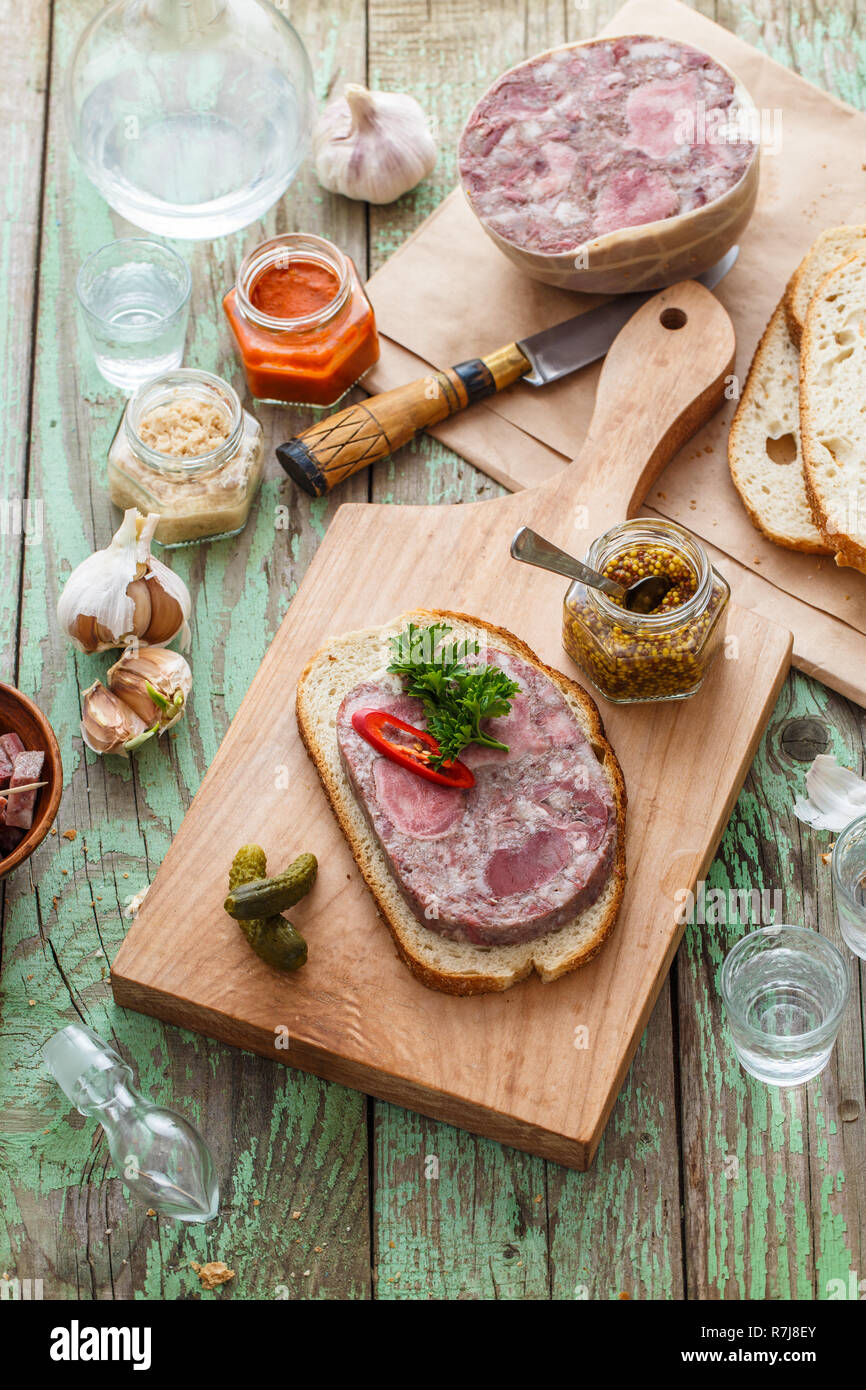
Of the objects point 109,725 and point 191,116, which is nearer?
point 109,725

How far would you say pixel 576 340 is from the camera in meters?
4.20

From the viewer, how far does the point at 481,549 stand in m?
3.85

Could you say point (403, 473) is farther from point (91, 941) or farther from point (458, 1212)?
point (458, 1212)

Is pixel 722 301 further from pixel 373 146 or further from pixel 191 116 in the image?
pixel 191 116

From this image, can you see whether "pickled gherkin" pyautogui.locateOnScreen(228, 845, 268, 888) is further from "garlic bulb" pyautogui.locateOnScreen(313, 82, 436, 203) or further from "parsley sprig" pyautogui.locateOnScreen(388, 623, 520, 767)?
"garlic bulb" pyautogui.locateOnScreen(313, 82, 436, 203)

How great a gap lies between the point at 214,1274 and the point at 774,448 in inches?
99.5

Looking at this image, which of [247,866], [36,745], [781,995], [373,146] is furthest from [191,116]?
[781,995]

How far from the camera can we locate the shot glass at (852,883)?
3453 millimetres

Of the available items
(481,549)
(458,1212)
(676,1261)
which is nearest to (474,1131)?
(458,1212)

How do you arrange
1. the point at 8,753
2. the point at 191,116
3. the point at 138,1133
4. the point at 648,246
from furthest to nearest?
1. the point at 191,116
2. the point at 648,246
3. the point at 8,753
4. the point at 138,1133

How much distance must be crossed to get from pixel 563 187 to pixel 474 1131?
8.11 ft

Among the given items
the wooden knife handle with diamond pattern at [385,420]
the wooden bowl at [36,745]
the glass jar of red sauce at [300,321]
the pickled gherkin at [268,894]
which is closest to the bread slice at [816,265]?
the wooden knife handle with diamond pattern at [385,420]

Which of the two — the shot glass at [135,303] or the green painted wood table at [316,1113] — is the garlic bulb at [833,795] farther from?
the shot glass at [135,303]

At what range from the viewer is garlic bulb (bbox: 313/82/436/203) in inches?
172
